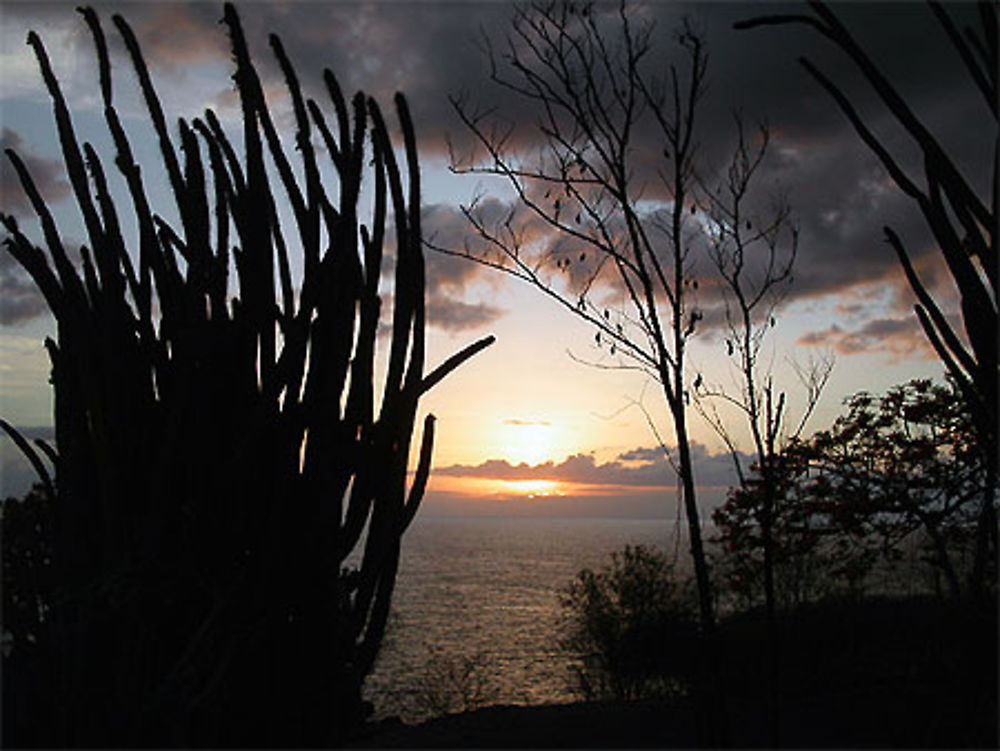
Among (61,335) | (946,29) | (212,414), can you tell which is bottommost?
(212,414)

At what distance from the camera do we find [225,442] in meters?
3.80

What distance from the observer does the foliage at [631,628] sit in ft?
43.9

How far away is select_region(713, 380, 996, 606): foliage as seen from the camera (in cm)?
899

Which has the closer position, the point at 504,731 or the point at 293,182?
the point at 293,182

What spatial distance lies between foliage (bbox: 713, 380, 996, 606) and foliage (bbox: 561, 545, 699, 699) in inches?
122

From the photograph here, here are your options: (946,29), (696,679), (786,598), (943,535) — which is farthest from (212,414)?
(786,598)

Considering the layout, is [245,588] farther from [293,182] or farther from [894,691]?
[894,691]

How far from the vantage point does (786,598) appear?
551 inches

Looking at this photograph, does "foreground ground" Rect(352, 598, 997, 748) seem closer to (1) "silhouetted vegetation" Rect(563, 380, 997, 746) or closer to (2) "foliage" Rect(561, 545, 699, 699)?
(1) "silhouetted vegetation" Rect(563, 380, 997, 746)

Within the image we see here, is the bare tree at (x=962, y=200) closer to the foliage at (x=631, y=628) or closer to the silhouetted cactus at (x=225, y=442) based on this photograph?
the silhouetted cactus at (x=225, y=442)

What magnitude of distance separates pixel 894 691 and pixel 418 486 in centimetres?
443

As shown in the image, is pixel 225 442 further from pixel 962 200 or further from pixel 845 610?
pixel 845 610

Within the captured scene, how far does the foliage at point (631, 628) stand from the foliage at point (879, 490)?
309 cm

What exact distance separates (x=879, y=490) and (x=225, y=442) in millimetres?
7611
